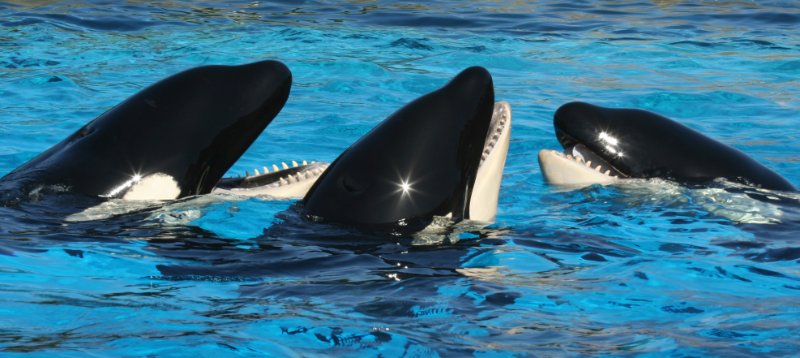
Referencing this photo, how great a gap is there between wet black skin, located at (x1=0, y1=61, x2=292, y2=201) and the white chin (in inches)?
68.0

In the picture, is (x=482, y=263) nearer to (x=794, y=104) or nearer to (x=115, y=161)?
(x=115, y=161)

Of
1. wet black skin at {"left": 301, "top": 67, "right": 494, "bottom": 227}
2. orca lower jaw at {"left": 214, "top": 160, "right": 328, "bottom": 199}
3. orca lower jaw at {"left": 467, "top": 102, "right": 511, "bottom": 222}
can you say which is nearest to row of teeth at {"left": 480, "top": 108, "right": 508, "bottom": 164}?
orca lower jaw at {"left": 467, "top": 102, "right": 511, "bottom": 222}

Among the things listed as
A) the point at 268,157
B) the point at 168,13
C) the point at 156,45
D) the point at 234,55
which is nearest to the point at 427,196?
the point at 268,157

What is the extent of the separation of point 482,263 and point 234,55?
30.1 feet

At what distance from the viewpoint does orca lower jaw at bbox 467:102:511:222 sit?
558 cm

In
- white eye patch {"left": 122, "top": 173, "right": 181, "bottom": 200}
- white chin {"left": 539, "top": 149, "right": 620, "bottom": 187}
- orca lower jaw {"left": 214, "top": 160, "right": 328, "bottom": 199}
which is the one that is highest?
white eye patch {"left": 122, "top": 173, "right": 181, "bottom": 200}

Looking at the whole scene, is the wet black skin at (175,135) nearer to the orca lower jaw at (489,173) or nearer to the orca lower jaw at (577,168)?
the orca lower jaw at (489,173)

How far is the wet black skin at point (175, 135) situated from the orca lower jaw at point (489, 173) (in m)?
1.16

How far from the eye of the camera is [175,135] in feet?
19.4

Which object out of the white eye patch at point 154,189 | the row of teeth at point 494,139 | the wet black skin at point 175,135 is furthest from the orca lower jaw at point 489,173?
the white eye patch at point 154,189

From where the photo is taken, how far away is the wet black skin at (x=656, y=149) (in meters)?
6.72

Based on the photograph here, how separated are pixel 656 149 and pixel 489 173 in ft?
5.49

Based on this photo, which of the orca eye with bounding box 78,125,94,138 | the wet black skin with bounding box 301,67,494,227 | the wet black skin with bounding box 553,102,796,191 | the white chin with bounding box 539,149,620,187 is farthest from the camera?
the white chin with bounding box 539,149,620,187

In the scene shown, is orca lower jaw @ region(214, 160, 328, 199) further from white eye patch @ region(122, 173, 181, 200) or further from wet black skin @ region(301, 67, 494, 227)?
wet black skin @ region(301, 67, 494, 227)
